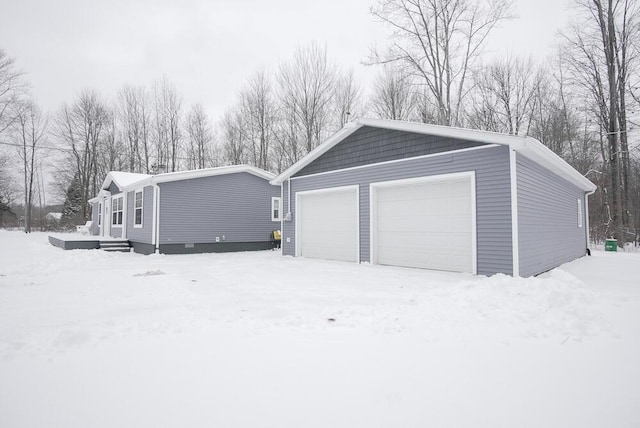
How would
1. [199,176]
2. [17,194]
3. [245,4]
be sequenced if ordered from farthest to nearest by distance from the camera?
1. [17,194]
2. [245,4]
3. [199,176]

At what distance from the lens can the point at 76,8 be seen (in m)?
17.9

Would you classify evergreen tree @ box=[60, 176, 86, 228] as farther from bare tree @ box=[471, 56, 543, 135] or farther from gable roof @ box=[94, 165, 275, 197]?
bare tree @ box=[471, 56, 543, 135]

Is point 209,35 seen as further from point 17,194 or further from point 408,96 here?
point 17,194

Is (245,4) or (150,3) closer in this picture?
(150,3)

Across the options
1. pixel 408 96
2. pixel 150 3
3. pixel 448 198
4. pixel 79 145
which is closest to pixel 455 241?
pixel 448 198

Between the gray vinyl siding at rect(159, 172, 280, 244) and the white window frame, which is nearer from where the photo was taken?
the gray vinyl siding at rect(159, 172, 280, 244)

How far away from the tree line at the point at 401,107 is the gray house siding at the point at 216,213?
15.1 feet

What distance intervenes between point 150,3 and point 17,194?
2521 cm

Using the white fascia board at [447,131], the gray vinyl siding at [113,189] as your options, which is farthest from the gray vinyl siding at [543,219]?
the gray vinyl siding at [113,189]

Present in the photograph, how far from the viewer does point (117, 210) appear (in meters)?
16.7

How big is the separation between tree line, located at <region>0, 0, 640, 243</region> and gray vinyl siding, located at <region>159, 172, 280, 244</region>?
460 cm

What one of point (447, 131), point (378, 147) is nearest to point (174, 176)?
point (378, 147)

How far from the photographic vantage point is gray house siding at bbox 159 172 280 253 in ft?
42.3

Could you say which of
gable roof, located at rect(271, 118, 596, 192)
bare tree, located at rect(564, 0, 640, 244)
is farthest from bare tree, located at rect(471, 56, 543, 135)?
gable roof, located at rect(271, 118, 596, 192)
